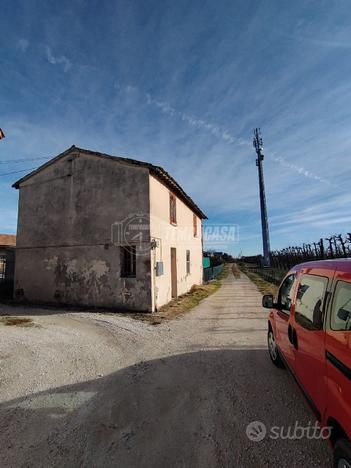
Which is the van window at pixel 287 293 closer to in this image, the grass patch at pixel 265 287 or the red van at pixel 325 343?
the red van at pixel 325 343

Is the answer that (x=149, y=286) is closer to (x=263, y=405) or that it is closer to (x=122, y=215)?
(x=122, y=215)

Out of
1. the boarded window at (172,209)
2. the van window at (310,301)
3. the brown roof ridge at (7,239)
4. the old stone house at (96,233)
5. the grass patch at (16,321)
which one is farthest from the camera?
the brown roof ridge at (7,239)

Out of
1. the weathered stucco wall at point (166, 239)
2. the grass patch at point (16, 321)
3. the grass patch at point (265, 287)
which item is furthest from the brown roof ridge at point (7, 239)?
the grass patch at point (265, 287)

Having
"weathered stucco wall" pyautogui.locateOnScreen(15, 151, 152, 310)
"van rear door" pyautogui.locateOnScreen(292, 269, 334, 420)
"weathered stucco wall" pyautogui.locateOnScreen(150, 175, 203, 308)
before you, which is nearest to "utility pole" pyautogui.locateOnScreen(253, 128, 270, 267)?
"weathered stucco wall" pyautogui.locateOnScreen(150, 175, 203, 308)

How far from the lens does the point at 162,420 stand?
10.0 feet

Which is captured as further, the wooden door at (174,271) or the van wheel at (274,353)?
the wooden door at (174,271)

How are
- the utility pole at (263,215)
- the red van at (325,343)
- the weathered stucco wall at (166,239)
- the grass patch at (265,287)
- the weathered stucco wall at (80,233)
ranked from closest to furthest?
the red van at (325,343)
the weathered stucco wall at (80,233)
the weathered stucco wall at (166,239)
the grass patch at (265,287)
the utility pole at (263,215)

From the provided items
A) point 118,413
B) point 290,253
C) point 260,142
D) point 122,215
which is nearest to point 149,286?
point 122,215

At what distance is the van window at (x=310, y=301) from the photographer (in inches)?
96.1

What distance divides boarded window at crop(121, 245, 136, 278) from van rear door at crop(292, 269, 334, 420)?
282 inches

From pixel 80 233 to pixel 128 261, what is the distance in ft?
7.74

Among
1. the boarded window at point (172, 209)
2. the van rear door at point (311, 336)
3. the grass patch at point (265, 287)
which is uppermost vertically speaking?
the boarded window at point (172, 209)

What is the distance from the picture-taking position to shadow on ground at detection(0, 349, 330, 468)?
248 centimetres

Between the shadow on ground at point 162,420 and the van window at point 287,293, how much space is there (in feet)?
3.50
